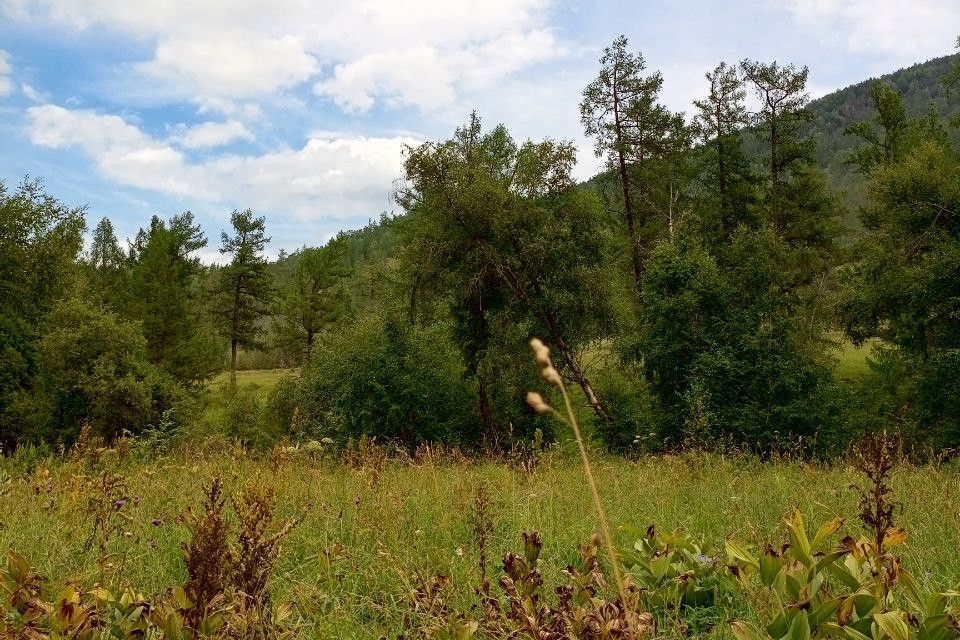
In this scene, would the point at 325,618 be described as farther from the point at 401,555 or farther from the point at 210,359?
the point at 210,359

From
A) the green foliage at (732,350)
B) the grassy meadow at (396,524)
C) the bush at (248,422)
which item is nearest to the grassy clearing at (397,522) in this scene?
the grassy meadow at (396,524)

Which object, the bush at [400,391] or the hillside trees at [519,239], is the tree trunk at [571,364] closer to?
the hillside trees at [519,239]

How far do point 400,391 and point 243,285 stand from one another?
2497cm

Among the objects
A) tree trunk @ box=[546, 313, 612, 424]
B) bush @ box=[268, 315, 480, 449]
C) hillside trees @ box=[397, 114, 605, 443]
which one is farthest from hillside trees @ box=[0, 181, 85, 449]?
tree trunk @ box=[546, 313, 612, 424]

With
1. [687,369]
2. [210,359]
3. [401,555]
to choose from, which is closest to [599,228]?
[687,369]

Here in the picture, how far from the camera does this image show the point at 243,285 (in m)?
41.3

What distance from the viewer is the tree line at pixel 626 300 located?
1736 centimetres

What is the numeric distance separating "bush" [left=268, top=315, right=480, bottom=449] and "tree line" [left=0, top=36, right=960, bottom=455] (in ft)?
0.28

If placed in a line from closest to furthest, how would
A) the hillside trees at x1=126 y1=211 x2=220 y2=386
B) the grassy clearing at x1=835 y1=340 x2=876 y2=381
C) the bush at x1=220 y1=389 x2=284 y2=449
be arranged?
1. the bush at x1=220 y1=389 x2=284 y2=449
2. the grassy clearing at x1=835 y1=340 x2=876 y2=381
3. the hillside trees at x1=126 y1=211 x2=220 y2=386

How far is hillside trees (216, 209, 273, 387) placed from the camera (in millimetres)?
40719

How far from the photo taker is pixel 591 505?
511 centimetres

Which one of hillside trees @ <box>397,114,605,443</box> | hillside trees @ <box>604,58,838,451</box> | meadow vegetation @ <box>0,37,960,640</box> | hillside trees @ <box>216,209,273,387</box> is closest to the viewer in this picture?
meadow vegetation @ <box>0,37,960,640</box>

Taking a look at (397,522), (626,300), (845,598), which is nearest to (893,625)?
(845,598)

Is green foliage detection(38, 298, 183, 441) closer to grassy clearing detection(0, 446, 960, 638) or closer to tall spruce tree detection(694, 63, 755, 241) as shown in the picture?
grassy clearing detection(0, 446, 960, 638)
